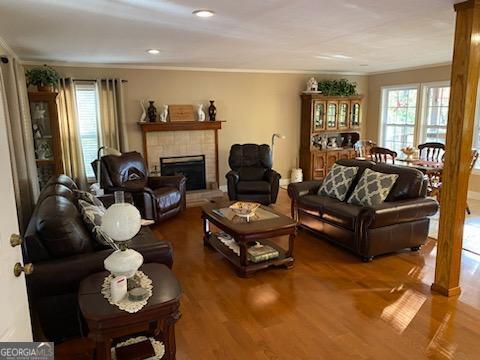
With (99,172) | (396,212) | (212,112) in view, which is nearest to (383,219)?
(396,212)

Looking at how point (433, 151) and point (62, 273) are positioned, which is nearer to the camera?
point (62, 273)

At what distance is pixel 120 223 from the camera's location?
2010 millimetres

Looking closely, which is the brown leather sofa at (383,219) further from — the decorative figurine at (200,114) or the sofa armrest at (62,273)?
the decorative figurine at (200,114)

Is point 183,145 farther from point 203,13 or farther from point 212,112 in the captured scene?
point 203,13

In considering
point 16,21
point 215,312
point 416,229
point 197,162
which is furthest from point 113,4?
point 197,162

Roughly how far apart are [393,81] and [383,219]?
16.1 ft

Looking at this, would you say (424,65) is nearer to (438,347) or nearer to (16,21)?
(438,347)

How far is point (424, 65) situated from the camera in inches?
262

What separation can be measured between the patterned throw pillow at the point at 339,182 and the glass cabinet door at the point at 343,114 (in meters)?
3.17

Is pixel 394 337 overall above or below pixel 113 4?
below

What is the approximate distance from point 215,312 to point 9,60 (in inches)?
132

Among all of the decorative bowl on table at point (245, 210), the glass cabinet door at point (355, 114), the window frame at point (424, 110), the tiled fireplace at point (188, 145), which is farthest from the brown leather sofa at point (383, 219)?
the glass cabinet door at point (355, 114)

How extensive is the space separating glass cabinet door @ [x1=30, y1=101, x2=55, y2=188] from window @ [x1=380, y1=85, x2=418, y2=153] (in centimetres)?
659

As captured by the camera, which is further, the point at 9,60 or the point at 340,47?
the point at 340,47
